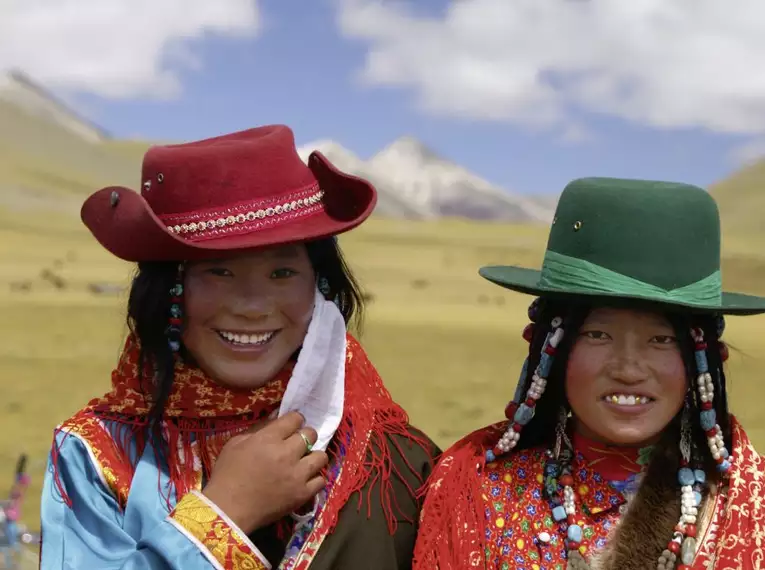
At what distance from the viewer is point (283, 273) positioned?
2422 millimetres

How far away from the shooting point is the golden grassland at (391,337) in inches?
358

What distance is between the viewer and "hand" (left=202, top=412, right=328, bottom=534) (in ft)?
7.32

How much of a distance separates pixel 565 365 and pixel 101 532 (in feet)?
4.10

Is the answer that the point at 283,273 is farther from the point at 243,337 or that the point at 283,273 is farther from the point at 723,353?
the point at 723,353

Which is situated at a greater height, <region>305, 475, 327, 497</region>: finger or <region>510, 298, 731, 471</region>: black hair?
<region>510, 298, 731, 471</region>: black hair

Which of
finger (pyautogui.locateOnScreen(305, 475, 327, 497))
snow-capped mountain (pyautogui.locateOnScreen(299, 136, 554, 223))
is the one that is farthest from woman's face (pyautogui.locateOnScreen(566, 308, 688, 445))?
snow-capped mountain (pyautogui.locateOnScreen(299, 136, 554, 223))

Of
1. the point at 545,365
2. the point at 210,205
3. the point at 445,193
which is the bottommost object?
the point at 545,365

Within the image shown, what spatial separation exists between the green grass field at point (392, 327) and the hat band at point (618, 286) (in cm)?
90

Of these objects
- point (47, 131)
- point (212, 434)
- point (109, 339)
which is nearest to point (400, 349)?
point (109, 339)

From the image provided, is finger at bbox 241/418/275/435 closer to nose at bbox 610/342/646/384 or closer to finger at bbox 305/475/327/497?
finger at bbox 305/475/327/497

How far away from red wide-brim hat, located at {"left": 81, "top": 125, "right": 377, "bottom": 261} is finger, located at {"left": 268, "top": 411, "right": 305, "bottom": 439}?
0.47m

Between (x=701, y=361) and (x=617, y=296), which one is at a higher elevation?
(x=617, y=296)

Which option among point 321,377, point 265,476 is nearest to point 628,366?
point 321,377

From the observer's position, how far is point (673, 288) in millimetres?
2152
